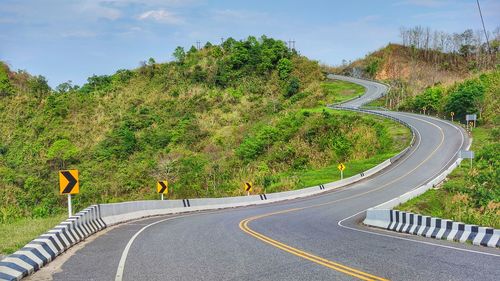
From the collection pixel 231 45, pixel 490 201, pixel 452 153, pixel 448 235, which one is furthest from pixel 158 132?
pixel 448 235

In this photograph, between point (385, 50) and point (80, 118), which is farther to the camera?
point (385, 50)

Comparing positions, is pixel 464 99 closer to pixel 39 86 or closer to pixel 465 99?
pixel 465 99

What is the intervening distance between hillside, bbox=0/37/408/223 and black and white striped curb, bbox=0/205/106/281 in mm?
20610

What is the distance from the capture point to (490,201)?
88.2 feet

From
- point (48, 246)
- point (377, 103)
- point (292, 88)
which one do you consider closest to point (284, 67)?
point (292, 88)

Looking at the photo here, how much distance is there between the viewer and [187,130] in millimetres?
72688

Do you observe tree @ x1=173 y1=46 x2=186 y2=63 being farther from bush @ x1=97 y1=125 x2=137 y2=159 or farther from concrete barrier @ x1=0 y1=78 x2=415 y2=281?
concrete barrier @ x1=0 y1=78 x2=415 y2=281

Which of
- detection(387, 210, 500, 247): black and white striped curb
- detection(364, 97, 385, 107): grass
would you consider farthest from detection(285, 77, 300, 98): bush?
detection(387, 210, 500, 247): black and white striped curb

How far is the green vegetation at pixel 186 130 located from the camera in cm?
5581

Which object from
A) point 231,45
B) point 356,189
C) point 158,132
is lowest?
point 356,189

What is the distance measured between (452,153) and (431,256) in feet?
136

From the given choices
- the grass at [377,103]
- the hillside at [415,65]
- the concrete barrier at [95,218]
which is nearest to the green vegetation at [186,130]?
the grass at [377,103]

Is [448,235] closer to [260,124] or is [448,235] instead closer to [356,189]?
[356,189]

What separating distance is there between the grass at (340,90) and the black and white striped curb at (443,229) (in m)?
70.5
